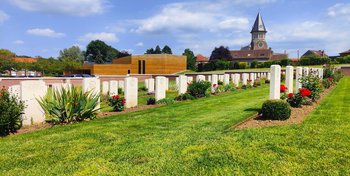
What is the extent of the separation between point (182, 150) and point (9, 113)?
168 inches

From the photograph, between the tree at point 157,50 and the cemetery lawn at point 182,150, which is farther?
the tree at point 157,50

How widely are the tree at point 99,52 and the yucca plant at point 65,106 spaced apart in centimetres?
10531

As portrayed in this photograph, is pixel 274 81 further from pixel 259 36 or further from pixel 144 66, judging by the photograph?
pixel 259 36

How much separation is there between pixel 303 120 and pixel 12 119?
22.9 feet

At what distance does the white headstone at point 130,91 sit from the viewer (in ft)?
36.7

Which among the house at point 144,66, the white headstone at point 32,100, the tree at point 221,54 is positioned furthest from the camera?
the tree at point 221,54

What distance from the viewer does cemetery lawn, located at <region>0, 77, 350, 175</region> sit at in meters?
4.14

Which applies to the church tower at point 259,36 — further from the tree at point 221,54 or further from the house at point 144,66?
the house at point 144,66

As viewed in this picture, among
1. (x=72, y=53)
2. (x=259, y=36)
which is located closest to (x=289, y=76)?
(x=72, y=53)

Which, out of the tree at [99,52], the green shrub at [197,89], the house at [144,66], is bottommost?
the green shrub at [197,89]

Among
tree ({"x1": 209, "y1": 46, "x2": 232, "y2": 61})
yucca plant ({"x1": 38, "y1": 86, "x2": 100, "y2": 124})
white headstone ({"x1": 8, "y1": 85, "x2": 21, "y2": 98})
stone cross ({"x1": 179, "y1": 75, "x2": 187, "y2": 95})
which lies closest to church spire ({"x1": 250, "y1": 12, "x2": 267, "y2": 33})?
tree ({"x1": 209, "y1": 46, "x2": 232, "y2": 61})

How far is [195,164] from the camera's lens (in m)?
4.27

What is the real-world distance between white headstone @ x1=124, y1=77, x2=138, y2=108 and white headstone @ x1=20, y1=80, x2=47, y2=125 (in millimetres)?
3487

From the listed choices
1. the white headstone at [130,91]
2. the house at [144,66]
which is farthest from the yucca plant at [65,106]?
the house at [144,66]
